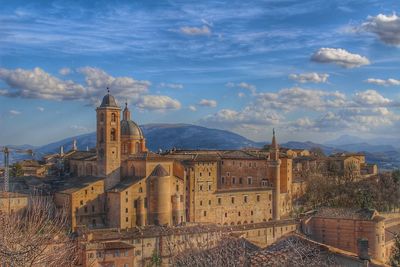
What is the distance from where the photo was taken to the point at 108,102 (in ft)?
168

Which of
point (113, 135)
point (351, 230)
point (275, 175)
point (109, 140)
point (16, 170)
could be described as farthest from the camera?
point (16, 170)

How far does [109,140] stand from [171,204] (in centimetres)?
823

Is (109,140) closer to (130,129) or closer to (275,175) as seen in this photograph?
(130,129)

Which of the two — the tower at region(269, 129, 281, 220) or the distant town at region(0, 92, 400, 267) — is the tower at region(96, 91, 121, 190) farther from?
the tower at region(269, 129, 281, 220)

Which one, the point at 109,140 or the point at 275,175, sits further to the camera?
the point at 275,175

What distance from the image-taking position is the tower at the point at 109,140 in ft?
164

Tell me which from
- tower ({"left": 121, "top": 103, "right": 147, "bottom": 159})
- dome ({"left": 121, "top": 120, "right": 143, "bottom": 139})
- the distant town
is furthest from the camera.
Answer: dome ({"left": 121, "top": 120, "right": 143, "bottom": 139})

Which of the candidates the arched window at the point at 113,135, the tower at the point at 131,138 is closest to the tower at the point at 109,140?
the arched window at the point at 113,135

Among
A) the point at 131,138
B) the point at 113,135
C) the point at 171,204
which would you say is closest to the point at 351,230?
the point at 171,204

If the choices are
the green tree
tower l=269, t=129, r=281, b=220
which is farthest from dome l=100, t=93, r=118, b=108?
tower l=269, t=129, r=281, b=220

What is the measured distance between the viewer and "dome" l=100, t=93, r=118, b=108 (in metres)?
51.1

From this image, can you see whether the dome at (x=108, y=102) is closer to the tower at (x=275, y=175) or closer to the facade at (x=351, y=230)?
the tower at (x=275, y=175)

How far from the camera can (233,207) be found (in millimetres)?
56562

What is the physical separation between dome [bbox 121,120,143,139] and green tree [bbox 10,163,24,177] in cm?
1273
